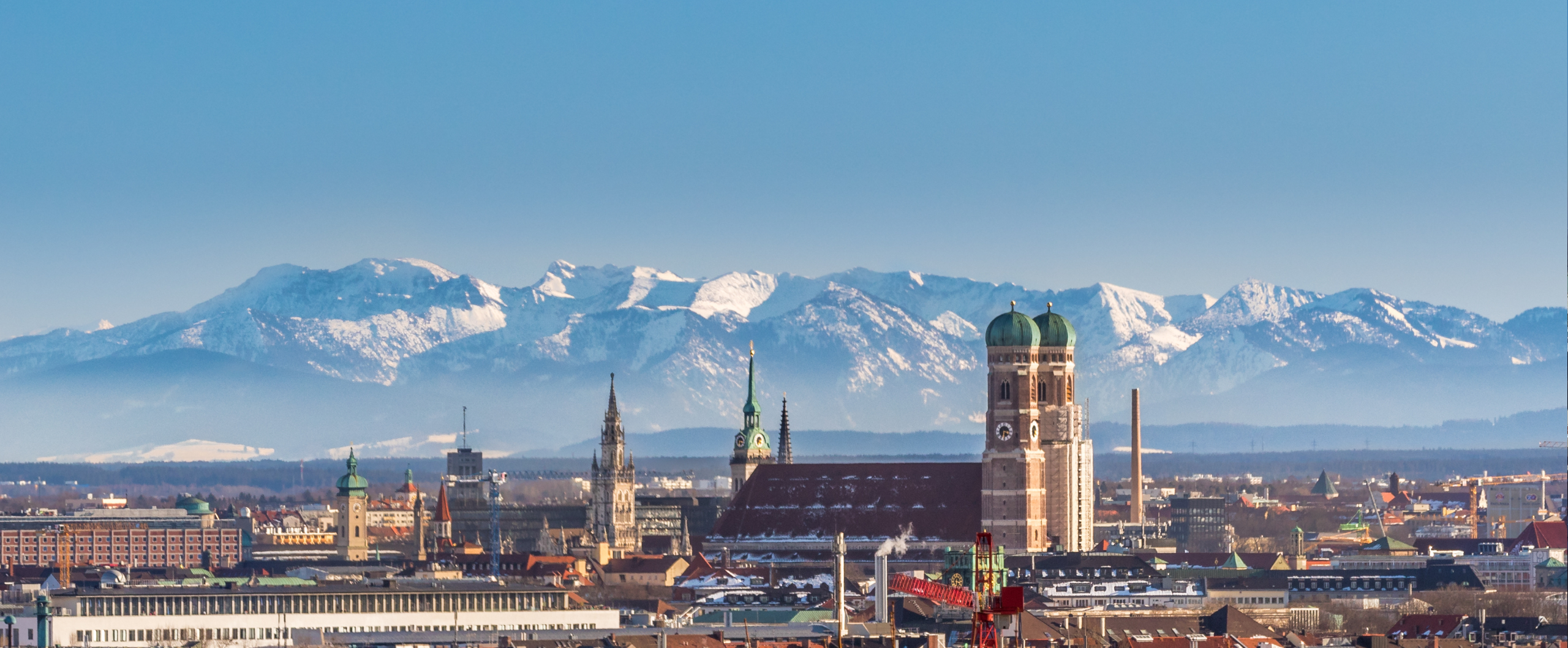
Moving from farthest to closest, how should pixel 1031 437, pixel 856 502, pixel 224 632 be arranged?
pixel 856 502, pixel 1031 437, pixel 224 632

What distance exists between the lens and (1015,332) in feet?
549

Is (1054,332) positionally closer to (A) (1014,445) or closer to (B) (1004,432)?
(B) (1004,432)

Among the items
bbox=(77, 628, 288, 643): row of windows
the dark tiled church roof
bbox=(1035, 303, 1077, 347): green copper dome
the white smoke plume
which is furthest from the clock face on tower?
bbox=(77, 628, 288, 643): row of windows

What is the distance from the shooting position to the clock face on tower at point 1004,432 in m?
167

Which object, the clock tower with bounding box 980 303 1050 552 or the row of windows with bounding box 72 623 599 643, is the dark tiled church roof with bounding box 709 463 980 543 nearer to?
the clock tower with bounding box 980 303 1050 552

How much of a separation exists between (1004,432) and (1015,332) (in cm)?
499

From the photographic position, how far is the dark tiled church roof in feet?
556

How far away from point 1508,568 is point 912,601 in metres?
65.6

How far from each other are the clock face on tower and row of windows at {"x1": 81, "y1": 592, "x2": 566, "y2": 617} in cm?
4208

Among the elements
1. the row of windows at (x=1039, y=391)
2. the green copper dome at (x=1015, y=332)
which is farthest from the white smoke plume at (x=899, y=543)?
the green copper dome at (x=1015, y=332)

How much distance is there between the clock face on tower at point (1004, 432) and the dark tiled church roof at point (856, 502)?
355 cm

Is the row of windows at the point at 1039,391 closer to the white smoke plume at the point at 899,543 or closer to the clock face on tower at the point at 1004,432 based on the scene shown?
the clock face on tower at the point at 1004,432

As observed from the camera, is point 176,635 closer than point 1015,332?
Yes

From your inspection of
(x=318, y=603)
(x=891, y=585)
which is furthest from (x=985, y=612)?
(x=891, y=585)
